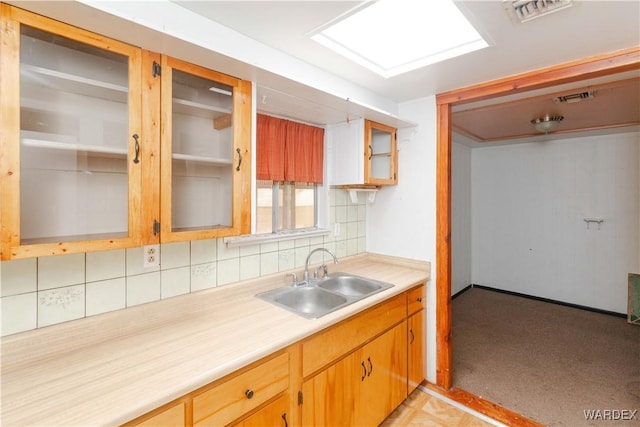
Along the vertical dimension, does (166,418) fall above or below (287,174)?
below

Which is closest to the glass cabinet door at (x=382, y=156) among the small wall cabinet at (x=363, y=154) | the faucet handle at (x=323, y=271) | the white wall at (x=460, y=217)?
the small wall cabinet at (x=363, y=154)

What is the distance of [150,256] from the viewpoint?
1455 millimetres

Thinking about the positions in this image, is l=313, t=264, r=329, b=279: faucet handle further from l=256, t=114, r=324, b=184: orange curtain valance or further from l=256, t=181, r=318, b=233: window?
l=256, t=114, r=324, b=184: orange curtain valance

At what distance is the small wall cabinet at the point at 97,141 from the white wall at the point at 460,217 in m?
3.52

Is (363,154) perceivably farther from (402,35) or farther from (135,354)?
(135,354)

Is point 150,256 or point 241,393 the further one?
point 150,256

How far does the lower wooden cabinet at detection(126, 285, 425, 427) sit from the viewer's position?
105cm

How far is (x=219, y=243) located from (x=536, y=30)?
1.90 m

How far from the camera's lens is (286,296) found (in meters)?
1.88

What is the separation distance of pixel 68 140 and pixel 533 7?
1855 millimetres

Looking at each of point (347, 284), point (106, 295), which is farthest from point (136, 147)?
point (347, 284)

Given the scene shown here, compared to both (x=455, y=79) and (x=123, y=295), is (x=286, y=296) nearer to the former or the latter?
(x=123, y=295)

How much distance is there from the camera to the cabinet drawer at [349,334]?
1.39 m

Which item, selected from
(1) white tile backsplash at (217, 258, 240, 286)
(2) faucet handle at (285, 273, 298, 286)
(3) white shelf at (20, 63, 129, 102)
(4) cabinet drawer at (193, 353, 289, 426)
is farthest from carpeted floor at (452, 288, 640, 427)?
(3) white shelf at (20, 63, 129, 102)
